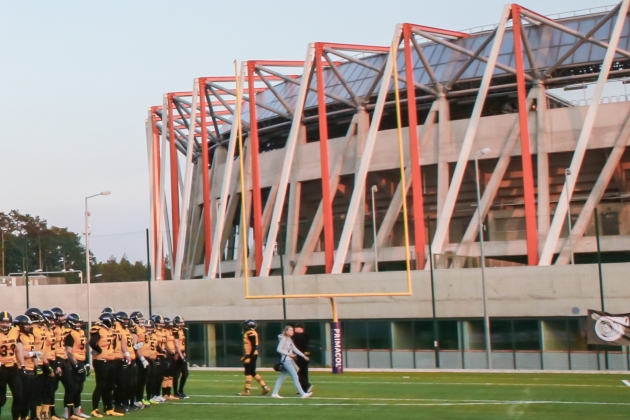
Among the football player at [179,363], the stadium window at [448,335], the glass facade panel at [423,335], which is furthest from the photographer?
the glass facade panel at [423,335]

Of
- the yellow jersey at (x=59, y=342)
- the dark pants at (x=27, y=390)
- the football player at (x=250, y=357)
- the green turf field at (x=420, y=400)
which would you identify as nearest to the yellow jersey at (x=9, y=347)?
the dark pants at (x=27, y=390)

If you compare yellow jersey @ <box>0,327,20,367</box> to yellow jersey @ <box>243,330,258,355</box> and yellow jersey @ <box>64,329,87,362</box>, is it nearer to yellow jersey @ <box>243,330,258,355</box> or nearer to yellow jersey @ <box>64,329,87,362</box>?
yellow jersey @ <box>64,329,87,362</box>

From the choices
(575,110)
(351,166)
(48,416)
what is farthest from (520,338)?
(48,416)

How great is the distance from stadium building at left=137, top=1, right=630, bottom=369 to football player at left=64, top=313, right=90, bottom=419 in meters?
14.8

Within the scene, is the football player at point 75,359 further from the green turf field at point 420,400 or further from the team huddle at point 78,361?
the green turf field at point 420,400

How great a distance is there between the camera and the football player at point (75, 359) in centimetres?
1616

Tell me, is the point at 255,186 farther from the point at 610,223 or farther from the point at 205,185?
A: the point at 610,223

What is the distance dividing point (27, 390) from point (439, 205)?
32231 mm

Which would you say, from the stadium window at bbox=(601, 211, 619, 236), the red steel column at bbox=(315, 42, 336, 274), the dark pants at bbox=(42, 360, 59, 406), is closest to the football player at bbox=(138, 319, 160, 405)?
the dark pants at bbox=(42, 360, 59, 406)

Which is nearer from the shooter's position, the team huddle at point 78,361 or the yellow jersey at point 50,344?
the team huddle at point 78,361

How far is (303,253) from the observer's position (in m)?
47.5

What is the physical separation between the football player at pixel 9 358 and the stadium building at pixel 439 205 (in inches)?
649

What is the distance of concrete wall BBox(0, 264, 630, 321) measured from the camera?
33812mm

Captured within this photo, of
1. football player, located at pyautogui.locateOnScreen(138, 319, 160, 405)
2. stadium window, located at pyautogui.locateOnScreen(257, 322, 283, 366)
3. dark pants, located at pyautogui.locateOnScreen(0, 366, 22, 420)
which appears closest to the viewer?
dark pants, located at pyautogui.locateOnScreen(0, 366, 22, 420)
